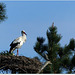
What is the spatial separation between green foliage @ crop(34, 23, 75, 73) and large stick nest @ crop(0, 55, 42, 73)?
5698 millimetres

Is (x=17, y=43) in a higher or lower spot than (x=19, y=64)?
higher

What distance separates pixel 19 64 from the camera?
7.99 m

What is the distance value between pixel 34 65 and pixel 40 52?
7106mm

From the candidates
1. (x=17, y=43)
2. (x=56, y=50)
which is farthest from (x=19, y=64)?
(x=56, y=50)

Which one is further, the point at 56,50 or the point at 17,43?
the point at 56,50

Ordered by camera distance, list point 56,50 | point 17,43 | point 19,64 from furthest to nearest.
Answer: point 56,50, point 17,43, point 19,64

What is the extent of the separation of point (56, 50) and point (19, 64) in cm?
651

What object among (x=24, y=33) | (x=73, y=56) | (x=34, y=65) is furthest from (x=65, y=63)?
(x=34, y=65)

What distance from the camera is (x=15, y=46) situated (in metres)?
10.3

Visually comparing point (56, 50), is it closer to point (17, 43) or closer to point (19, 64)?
point (17, 43)

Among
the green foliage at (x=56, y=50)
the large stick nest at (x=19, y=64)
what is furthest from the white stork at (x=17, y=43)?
the green foliage at (x=56, y=50)

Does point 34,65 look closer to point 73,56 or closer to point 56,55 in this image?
point 56,55

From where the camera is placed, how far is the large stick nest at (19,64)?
307 inches

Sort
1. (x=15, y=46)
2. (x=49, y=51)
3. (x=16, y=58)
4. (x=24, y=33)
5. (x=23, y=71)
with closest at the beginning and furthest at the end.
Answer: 1. (x=23, y=71)
2. (x=16, y=58)
3. (x=15, y=46)
4. (x=24, y=33)
5. (x=49, y=51)
